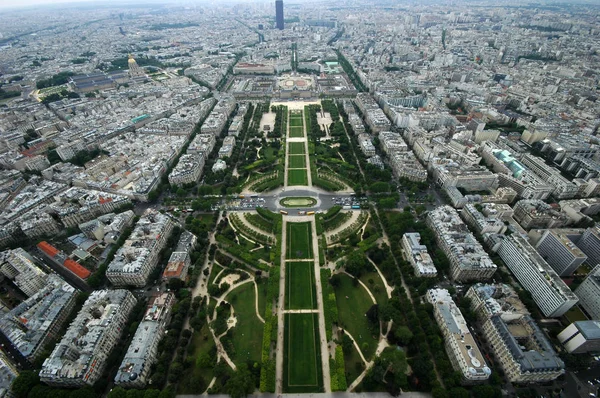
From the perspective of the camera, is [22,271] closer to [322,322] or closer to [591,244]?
[322,322]

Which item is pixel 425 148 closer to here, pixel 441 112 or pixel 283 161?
pixel 441 112

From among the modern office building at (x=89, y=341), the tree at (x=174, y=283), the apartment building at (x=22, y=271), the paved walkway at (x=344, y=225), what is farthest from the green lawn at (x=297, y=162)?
the apartment building at (x=22, y=271)

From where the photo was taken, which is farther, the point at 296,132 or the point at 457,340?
the point at 296,132

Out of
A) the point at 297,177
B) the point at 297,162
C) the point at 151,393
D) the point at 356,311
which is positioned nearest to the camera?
the point at 151,393

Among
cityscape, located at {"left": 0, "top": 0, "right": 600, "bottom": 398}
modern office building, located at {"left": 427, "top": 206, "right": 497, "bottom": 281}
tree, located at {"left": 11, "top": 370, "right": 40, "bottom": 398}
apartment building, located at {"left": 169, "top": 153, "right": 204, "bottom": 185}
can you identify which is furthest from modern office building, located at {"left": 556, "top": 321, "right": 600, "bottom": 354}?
apartment building, located at {"left": 169, "top": 153, "right": 204, "bottom": 185}

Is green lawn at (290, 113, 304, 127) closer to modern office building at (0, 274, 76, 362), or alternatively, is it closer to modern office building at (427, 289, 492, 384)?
modern office building at (427, 289, 492, 384)

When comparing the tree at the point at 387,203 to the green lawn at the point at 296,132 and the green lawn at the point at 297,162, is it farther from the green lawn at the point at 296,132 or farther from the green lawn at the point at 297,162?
the green lawn at the point at 296,132

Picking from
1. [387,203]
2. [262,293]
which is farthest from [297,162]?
[262,293]
